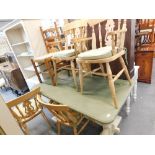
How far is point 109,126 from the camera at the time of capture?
115 cm

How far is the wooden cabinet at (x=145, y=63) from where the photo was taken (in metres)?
2.07

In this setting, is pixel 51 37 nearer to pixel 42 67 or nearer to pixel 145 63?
pixel 42 67

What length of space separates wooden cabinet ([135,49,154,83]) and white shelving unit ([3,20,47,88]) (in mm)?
1725

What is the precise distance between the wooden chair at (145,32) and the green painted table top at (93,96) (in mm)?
1199

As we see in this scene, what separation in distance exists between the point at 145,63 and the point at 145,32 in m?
0.61

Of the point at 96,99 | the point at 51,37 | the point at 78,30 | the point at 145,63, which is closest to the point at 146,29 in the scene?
the point at 145,63

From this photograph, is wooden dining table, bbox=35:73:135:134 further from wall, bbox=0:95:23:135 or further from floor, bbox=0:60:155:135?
wall, bbox=0:95:23:135

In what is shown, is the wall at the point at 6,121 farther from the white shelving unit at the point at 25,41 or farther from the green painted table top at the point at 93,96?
the white shelving unit at the point at 25,41

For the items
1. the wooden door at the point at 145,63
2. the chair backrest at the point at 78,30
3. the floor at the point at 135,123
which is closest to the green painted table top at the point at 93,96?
the floor at the point at 135,123

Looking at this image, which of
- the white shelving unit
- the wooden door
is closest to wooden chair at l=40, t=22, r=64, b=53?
the white shelving unit

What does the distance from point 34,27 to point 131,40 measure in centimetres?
158
